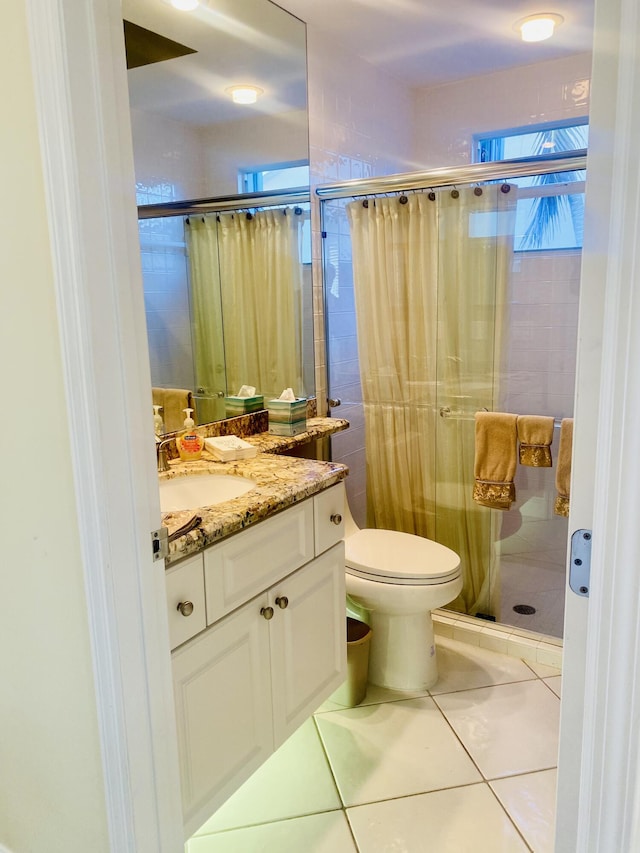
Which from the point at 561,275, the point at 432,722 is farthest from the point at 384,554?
the point at 561,275

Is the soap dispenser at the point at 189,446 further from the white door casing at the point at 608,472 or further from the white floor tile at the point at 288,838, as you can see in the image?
the white door casing at the point at 608,472

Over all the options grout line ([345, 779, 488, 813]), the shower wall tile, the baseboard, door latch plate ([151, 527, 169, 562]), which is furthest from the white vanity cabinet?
the shower wall tile

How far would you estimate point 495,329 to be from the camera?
2.59 meters

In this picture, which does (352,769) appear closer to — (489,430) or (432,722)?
(432,722)

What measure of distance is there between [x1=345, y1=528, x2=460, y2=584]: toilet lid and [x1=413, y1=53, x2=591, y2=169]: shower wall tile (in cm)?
202

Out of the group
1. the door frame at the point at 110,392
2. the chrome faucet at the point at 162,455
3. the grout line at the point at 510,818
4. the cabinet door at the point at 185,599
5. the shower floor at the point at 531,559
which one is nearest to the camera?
the door frame at the point at 110,392

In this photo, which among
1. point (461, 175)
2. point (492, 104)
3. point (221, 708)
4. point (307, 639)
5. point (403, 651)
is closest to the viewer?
point (221, 708)

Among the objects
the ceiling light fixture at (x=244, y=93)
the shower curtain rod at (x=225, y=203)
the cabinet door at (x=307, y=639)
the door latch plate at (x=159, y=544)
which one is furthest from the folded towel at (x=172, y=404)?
the ceiling light fixture at (x=244, y=93)

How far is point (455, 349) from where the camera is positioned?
264cm

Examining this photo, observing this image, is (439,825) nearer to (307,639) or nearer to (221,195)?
(307,639)

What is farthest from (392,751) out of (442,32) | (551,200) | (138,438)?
(442,32)

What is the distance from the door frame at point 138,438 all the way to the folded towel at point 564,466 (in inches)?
60.9

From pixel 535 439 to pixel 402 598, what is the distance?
834 millimetres

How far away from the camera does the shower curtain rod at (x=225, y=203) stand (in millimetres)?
1936
